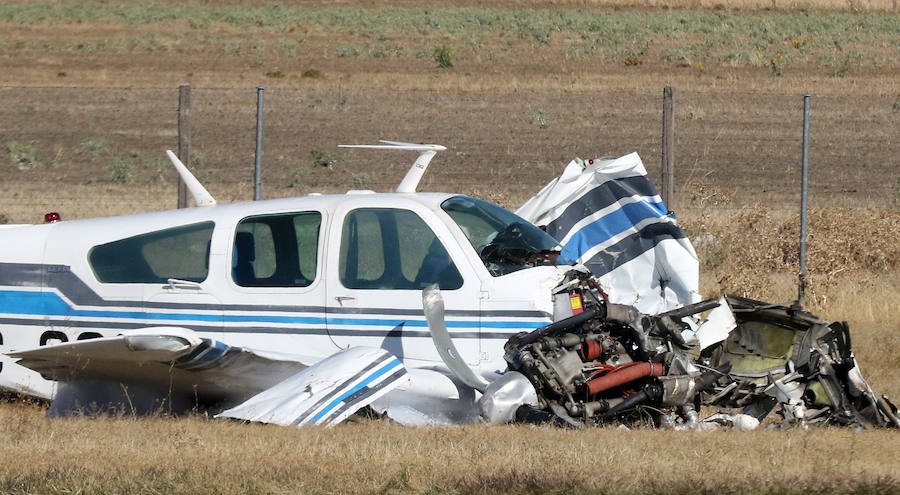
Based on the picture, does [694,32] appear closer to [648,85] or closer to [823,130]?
[648,85]

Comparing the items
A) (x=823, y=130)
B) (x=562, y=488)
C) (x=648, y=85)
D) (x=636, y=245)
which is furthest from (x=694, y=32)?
(x=562, y=488)

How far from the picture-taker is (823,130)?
29938 millimetres

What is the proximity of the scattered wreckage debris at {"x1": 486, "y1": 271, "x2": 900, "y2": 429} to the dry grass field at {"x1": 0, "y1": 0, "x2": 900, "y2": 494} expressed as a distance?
322 mm

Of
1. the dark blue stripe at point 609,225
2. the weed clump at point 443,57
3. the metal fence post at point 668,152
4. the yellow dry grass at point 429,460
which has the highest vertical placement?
the weed clump at point 443,57

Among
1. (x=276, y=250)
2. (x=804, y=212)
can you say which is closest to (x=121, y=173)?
(x=804, y=212)

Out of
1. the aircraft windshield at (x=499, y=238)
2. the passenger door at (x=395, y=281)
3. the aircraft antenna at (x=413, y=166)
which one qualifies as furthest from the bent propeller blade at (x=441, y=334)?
the aircraft antenna at (x=413, y=166)

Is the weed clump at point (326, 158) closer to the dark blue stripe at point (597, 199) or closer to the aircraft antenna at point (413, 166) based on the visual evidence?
the dark blue stripe at point (597, 199)

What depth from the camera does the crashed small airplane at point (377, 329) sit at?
748 centimetres

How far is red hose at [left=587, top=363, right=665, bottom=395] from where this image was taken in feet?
24.4

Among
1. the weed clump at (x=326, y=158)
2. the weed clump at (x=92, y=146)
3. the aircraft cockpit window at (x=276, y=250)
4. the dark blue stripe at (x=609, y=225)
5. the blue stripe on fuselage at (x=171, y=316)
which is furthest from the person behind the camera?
the weed clump at (x=92, y=146)

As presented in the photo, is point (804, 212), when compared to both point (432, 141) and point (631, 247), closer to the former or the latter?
point (631, 247)

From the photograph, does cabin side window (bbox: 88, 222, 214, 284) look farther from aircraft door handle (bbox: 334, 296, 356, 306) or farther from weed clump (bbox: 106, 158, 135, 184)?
weed clump (bbox: 106, 158, 135, 184)

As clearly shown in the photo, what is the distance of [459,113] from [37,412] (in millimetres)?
21328

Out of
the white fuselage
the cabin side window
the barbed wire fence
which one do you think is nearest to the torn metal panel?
the white fuselage
